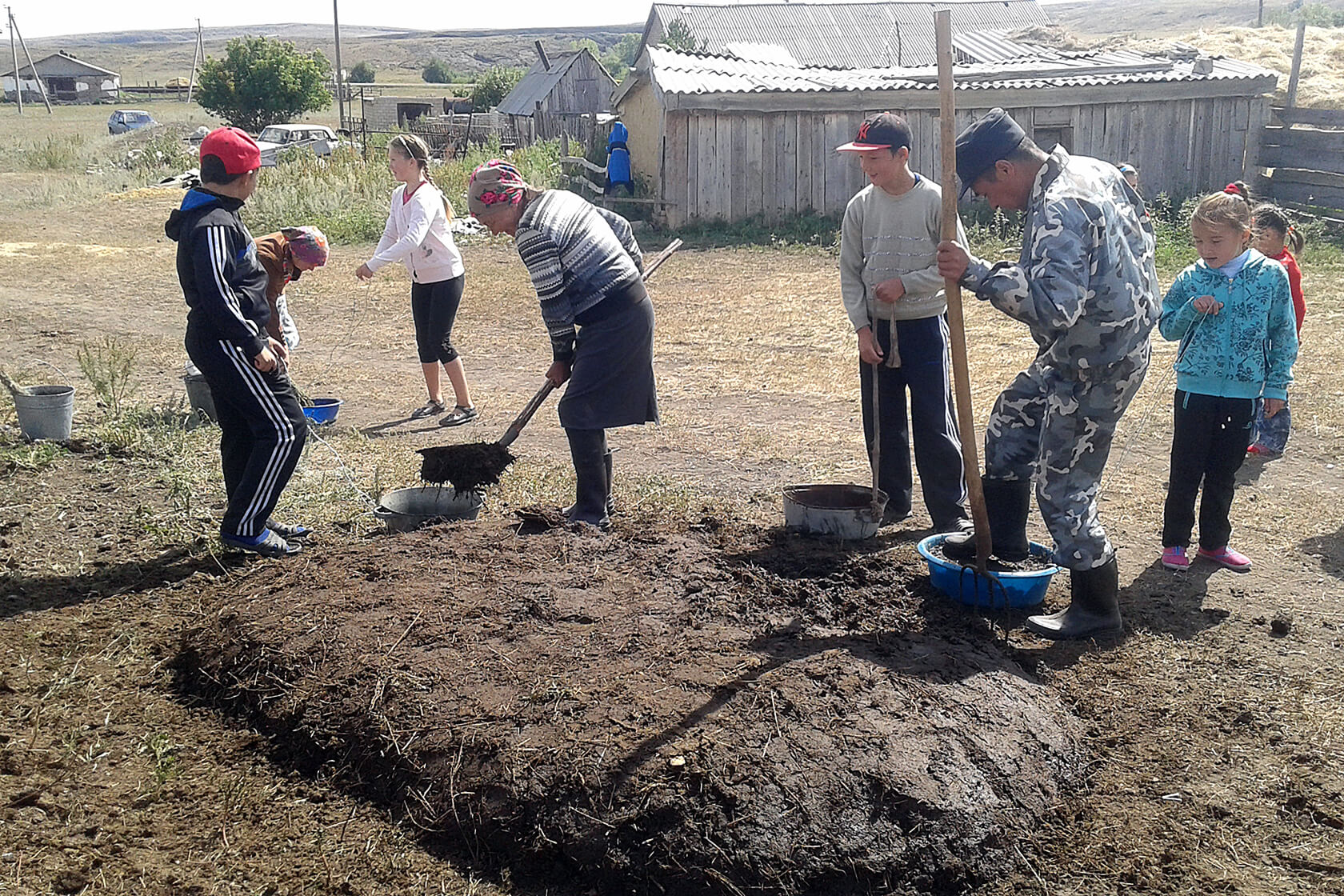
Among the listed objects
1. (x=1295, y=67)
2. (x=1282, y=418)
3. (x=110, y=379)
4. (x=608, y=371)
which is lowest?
(x=1282, y=418)

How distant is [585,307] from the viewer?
5.09 m

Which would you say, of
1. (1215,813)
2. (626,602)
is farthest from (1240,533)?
(626,602)

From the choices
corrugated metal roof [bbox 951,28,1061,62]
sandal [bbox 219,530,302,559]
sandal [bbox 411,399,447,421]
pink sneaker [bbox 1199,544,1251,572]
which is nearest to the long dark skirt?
sandal [bbox 219,530,302,559]

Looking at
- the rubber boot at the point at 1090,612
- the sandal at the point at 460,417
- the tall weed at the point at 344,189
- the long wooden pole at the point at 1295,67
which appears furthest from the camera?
the tall weed at the point at 344,189

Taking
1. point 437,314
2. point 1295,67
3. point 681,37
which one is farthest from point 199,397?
point 681,37

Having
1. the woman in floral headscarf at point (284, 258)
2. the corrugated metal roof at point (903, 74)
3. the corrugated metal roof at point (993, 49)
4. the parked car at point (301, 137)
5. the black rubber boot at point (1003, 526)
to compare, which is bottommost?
the black rubber boot at point (1003, 526)

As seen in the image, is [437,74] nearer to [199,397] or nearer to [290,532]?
[199,397]

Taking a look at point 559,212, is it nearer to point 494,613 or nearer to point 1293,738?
point 494,613

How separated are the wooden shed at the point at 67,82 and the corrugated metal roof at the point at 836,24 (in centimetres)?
5497

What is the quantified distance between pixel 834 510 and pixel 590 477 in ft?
3.80

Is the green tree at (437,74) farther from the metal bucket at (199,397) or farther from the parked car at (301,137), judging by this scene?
the metal bucket at (199,397)

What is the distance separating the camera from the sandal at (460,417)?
7.73m

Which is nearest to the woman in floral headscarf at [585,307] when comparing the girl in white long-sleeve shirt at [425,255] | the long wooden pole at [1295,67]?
the girl in white long-sleeve shirt at [425,255]

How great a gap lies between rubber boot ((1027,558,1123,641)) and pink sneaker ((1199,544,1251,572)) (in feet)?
3.56
